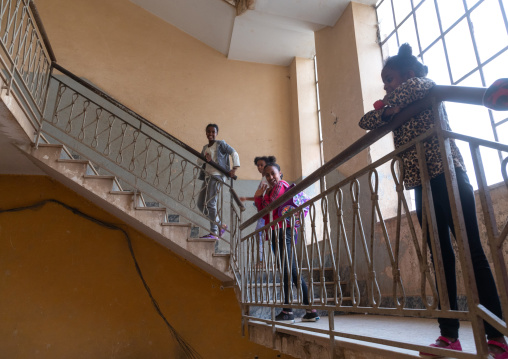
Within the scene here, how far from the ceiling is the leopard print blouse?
14.1 ft

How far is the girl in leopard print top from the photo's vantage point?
147cm

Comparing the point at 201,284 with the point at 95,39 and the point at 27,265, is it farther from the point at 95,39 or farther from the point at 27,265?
the point at 95,39

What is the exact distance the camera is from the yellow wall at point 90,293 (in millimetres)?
4965

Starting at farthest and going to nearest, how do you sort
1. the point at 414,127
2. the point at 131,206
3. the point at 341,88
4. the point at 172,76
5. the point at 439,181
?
the point at 172,76 < the point at 341,88 < the point at 131,206 < the point at 414,127 < the point at 439,181

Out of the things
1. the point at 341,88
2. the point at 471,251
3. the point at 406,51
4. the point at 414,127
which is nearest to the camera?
the point at 471,251

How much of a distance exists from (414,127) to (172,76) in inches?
230

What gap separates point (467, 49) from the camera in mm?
3793

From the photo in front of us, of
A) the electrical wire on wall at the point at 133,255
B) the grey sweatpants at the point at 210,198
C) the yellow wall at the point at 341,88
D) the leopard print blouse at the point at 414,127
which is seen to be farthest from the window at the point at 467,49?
the electrical wire on wall at the point at 133,255

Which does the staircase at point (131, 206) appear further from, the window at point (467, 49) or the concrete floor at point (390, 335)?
the window at point (467, 49)

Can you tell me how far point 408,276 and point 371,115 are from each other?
2248mm

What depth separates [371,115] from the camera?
72.7 inches

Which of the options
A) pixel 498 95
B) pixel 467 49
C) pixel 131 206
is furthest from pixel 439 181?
pixel 131 206

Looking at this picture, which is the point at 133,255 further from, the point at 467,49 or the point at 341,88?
the point at 467,49

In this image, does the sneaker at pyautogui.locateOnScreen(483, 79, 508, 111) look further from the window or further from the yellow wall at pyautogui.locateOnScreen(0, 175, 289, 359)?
the yellow wall at pyautogui.locateOnScreen(0, 175, 289, 359)
